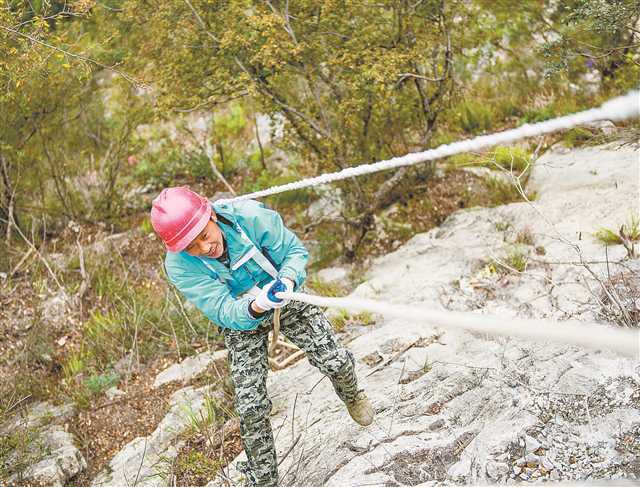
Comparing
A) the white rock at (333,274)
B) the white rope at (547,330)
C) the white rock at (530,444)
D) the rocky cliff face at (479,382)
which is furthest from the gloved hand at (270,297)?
the white rock at (333,274)

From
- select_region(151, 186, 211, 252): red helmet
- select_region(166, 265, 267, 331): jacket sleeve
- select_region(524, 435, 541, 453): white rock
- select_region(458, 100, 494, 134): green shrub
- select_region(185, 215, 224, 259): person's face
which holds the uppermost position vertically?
select_region(151, 186, 211, 252): red helmet

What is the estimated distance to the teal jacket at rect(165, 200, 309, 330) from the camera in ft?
9.30

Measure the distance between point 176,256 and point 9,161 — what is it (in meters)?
4.99

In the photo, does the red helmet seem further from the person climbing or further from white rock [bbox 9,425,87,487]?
white rock [bbox 9,425,87,487]

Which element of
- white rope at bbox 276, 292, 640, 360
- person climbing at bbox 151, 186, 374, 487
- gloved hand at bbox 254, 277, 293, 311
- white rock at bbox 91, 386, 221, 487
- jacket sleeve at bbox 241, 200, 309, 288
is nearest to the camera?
white rope at bbox 276, 292, 640, 360

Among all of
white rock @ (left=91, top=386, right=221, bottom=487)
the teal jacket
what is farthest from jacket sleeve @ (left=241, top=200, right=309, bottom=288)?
white rock @ (left=91, top=386, right=221, bottom=487)

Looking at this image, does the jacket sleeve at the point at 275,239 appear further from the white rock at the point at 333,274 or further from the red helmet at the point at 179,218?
the white rock at the point at 333,274

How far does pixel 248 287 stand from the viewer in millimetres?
3010

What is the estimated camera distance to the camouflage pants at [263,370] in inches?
119

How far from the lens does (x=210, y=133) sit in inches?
337

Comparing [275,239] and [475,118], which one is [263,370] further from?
[475,118]

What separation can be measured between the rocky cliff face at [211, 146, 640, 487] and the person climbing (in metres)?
0.31

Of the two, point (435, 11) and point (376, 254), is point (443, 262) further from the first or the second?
point (435, 11)

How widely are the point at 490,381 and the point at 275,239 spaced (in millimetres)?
1363
